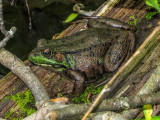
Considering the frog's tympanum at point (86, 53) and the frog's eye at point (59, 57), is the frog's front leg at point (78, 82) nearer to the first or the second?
the frog's tympanum at point (86, 53)

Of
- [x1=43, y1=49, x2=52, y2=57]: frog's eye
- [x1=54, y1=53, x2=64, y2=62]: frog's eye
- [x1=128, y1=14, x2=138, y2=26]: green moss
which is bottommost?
[x1=128, y1=14, x2=138, y2=26]: green moss

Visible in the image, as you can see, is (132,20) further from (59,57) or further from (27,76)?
(27,76)

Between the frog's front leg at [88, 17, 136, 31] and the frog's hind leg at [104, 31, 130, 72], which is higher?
the frog's front leg at [88, 17, 136, 31]

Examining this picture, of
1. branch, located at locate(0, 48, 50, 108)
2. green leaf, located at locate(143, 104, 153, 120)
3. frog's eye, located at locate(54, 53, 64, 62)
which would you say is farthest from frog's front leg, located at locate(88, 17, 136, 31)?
green leaf, located at locate(143, 104, 153, 120)

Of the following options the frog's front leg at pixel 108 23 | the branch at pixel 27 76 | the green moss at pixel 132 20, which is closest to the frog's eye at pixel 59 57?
the branch at pixel 27 76

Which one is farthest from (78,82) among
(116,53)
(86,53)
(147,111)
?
(147,111)

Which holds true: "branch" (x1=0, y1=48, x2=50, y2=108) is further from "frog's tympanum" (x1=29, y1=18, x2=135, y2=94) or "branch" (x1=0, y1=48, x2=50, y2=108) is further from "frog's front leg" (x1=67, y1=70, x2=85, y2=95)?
"frog's front leg" (x1=67, y1=70, x2=85, y2=95)
